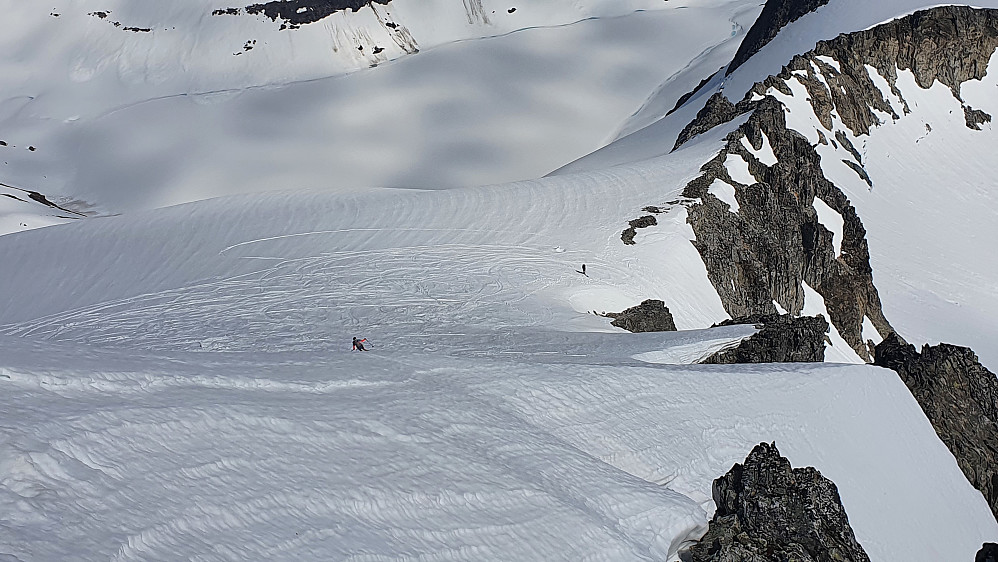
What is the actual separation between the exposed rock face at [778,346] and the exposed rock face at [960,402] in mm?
2183

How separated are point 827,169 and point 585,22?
67806 mm

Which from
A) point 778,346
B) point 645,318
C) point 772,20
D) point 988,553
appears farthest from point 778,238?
point 772,20

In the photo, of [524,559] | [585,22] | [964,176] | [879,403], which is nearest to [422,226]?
[879,403]

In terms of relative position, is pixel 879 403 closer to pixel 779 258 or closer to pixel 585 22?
pixel 779 258

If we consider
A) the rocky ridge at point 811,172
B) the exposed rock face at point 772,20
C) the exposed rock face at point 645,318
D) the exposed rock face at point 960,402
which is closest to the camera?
the exposed rock face at point 960,402

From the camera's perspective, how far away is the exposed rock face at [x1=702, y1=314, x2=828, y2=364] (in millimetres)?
13844

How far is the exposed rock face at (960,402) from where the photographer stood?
1517 centimetres

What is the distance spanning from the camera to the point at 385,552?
220 inches

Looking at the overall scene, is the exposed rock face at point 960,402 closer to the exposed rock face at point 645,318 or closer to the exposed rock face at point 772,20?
the exposed rock face at point 645,318

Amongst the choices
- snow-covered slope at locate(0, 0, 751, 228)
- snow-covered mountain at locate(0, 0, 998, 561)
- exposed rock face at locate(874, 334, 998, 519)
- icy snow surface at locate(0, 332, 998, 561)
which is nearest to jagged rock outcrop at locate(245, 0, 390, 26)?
snow-covered slope at locate(0, 0, 751, 228)

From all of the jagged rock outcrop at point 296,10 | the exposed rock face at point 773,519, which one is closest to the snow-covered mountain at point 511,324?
the exposed rock face at point 773,519

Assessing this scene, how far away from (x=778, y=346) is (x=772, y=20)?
4917 cm

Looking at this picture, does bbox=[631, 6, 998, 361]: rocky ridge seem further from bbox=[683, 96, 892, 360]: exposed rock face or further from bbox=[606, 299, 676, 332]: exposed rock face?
bbox=[606, 299, 676, 332]: exposed rock face

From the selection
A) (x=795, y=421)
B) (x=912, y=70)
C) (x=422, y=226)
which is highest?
(x=912, y=70)
